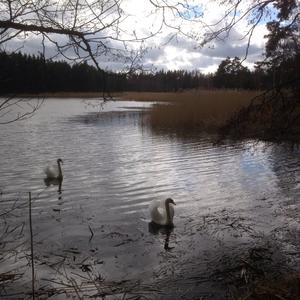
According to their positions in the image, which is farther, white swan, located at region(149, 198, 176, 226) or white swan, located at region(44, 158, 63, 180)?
white swan, located at region(44, 158, 63, 180)

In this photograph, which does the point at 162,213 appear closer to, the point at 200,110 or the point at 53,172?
the point at 53,172

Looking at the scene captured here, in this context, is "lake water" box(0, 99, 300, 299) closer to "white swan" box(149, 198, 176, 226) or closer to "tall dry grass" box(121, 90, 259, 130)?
"white swan" box(149, 198, 176, 226)

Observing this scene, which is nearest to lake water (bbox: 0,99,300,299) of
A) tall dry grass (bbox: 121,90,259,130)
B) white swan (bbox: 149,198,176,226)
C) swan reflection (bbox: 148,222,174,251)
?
swan reflection (bbox: 148,222,174,251)

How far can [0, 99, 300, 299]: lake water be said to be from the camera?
552 centimetres

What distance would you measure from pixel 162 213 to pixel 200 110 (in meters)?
17.1

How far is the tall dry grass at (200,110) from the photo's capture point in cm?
2259

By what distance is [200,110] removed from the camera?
956 inches

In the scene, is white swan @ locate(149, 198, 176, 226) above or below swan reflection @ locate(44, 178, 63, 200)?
above

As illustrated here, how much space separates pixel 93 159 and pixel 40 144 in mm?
3968

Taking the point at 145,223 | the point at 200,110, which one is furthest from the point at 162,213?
the point at 200,110

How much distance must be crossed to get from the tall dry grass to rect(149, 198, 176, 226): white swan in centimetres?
1435

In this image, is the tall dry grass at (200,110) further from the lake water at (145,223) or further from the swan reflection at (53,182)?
the swan reflection at (53,182)

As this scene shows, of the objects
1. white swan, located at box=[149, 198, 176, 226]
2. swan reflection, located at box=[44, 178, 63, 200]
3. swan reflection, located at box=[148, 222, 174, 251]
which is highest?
white swan, located at box=[149, 198, 176, 226]

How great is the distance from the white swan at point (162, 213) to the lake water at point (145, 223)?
19 cm
